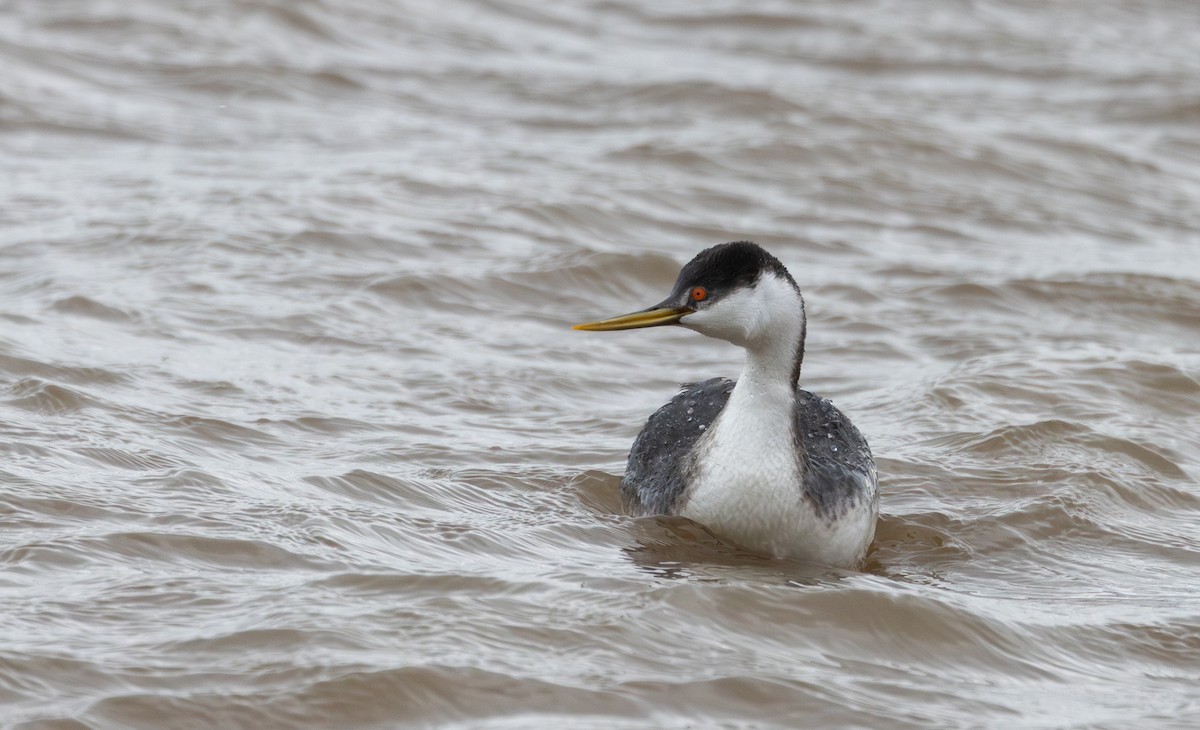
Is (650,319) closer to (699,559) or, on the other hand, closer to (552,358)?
(699,559)

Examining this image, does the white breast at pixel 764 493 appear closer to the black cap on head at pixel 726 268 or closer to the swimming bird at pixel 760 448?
the swimming bird at pixel 760 448

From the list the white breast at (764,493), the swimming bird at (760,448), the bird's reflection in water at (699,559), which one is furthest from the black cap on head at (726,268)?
the bird's reflection in water at (699,559)

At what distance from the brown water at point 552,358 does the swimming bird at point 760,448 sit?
15 centimetres

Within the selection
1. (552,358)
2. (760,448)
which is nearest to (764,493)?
(760,448)

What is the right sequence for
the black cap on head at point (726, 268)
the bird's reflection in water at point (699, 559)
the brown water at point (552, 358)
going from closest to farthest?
the brown water at point (552, 358) < the bird's reflection in water at point (699, 559) < the black cap on head at point (726, 268)

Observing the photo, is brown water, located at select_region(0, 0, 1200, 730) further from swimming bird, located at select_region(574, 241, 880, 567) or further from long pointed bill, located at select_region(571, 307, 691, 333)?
long pointed bill, located at select_region(571, 307, 691, 333)

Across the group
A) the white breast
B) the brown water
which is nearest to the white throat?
the white breast

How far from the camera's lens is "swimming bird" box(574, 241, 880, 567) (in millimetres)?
6578

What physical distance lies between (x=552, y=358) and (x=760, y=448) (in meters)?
2.93

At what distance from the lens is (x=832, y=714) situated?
5238mm

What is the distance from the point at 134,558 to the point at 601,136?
8324 millimetres

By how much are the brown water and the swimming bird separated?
0.15m

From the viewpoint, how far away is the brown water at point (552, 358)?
5441mm

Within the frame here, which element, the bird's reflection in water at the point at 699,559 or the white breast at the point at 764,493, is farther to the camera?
the white breast at the point at 764,493
